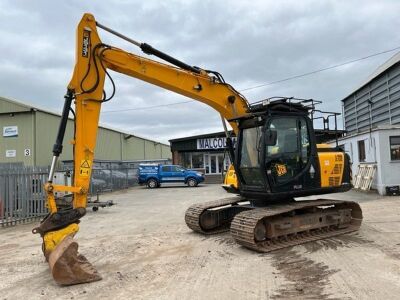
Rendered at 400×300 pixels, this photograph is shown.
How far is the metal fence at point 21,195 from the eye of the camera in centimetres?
1440

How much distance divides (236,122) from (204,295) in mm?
4843

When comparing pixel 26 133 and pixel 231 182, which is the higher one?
pixel 26 133

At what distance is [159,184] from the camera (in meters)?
32.4

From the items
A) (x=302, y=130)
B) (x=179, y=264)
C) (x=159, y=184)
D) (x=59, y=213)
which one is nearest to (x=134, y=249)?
(x=179, y=264)

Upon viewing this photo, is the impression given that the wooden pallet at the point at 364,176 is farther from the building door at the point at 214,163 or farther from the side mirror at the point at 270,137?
the building door at the point at 214,163

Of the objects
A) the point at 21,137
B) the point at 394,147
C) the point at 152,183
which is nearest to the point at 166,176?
the point at 152,183

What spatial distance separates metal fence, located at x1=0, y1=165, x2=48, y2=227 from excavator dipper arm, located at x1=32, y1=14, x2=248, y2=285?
7.70 meters

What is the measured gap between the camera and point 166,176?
3216 centimetres

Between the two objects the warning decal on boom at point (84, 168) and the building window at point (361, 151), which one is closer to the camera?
the warning decal on boom at point (84, 168)

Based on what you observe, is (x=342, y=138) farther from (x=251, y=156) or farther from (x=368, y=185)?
(x=251, y=156)

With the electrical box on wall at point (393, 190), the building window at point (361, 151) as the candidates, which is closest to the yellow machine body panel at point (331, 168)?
the electrical box on wall at point (393, 190)

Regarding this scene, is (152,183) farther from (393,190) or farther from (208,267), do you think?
(208,267)

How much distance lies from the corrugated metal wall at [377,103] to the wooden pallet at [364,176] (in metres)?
2.01

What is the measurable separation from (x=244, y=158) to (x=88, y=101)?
353 cm
